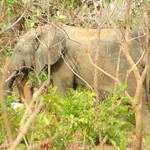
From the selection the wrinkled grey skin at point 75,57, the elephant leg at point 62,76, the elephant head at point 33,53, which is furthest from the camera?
the elephant leg at point 62,76

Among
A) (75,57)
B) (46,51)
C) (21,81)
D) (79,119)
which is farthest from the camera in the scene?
(21,81)

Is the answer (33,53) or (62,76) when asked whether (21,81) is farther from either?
(62,76)

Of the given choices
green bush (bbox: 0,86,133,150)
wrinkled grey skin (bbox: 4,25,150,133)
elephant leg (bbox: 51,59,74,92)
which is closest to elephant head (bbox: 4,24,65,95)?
wrinkled grey skin (bbox: 4,25,150,133)

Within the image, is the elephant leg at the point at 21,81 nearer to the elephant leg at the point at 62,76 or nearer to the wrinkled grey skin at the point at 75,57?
the wrinkled grey skin at the point at 75,57

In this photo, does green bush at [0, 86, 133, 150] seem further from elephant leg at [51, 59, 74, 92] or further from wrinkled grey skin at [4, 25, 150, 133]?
elephant leg at [51, 59, 74, 92]

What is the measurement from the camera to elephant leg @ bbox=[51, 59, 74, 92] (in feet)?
21.9

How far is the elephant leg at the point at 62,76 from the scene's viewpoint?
6.68 metres

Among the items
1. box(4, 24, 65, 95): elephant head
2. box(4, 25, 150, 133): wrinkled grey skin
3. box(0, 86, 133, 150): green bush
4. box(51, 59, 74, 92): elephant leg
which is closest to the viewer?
box(0, 86, 133, 150): green bush

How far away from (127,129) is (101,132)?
1.40 metres

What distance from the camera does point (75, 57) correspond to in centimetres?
662

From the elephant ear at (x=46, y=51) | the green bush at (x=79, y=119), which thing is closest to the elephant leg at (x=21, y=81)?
the elephant ear at (x=46, y=51)

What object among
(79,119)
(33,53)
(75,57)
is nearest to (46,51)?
(33,53)

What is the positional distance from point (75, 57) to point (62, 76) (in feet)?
0.94

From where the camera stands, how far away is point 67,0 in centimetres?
770
